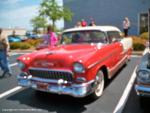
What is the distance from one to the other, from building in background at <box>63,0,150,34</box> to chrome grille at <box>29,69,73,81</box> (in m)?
19.5

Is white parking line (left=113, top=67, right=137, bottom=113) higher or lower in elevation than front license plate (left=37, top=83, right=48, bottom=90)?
lower

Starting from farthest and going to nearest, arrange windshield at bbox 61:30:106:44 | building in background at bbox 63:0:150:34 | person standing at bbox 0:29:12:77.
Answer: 1. building in background at bbox 63:0:150:34
2. person standing at bbox 0:29:12:77
3. windshield at bbox 61:30:106:44

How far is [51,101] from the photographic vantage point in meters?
5.32

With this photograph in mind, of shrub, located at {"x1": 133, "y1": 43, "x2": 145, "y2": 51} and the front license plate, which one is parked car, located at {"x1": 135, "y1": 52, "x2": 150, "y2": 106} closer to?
the front license plate

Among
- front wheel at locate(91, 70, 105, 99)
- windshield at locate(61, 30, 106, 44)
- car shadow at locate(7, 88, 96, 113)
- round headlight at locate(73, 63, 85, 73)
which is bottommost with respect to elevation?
car shadow at locate(7, 88, 96, 113)

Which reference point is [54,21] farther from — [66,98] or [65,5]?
[66,98]

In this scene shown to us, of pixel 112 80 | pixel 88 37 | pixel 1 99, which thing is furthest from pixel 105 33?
pixel 1 99

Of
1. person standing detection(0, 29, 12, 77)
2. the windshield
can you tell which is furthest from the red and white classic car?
person standing detection(0, 29, 12, 77)

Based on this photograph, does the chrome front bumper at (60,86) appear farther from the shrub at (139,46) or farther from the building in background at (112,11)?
the building in background at (112,11)

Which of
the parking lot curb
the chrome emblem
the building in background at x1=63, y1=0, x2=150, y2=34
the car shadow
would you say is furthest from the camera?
the building in background at x1=63, y1=0, x2=150, y2=34

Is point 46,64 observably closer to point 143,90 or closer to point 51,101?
point 51,101

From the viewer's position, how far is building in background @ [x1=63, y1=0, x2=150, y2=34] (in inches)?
912

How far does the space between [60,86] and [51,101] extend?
74 cm

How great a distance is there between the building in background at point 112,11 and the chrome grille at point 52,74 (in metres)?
19.5
